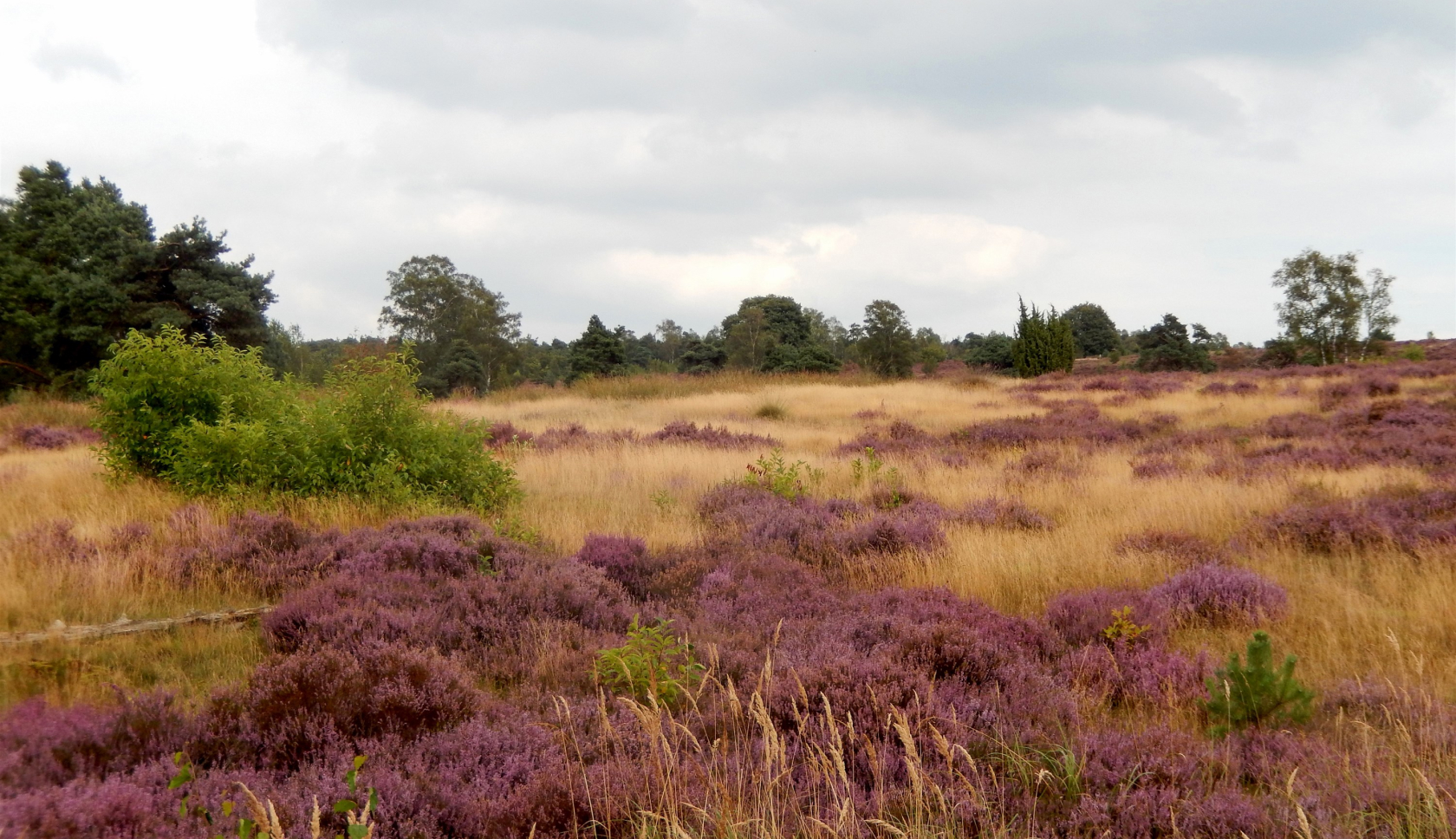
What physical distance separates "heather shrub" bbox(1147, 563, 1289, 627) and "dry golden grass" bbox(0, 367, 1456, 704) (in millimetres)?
159

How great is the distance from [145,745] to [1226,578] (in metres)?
6.48

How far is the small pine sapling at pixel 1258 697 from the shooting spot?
3.59 m

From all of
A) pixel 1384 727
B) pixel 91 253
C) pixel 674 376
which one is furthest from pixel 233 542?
pixel 91 253

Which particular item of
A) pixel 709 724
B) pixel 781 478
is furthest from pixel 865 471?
pixel 709 724

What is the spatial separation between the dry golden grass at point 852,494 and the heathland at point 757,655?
0.14 feet

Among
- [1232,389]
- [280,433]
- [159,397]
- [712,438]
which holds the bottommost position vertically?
[712,438]

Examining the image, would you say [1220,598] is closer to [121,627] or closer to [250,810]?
[250,810]

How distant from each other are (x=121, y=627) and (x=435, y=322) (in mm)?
61789

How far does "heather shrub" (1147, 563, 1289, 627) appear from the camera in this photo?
17.5 feet

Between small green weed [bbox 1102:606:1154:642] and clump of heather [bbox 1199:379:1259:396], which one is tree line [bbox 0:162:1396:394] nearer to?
small green weed [bbox 1102:606:1154:642]

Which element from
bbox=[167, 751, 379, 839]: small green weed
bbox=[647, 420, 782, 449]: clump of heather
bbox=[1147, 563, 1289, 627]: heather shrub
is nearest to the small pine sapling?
bbox=[1147, 563, 1289, 627]: heather shrub

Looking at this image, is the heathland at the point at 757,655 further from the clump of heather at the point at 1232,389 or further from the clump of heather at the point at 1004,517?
the clump of heather at the point at 1232,389

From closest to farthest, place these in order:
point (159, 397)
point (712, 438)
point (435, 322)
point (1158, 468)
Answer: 1. point (159, 397)
2. point (1158, 468)
3. point (712, 438)
4. point (435, 322)

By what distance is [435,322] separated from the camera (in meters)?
62.6
